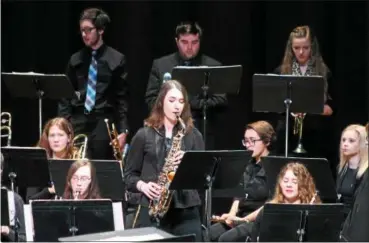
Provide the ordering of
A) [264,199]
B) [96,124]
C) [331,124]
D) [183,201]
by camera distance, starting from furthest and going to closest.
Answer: [331,124] → [96,124] → [264,199] → [183,201]

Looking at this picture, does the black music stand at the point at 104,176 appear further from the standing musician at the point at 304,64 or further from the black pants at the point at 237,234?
the standing musician at the point at 304,64

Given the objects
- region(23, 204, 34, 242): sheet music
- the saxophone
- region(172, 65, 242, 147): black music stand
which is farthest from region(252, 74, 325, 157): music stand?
region(23, 204, 34, 242): sheet music

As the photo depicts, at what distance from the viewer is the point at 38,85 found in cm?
765

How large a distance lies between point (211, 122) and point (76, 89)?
1.21 metres

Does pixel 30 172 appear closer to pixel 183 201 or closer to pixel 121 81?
pixel 183 201

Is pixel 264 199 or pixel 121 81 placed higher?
pixel 121 81

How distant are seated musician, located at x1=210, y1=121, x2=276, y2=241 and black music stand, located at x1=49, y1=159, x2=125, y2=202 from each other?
1.05 meters

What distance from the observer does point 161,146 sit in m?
6.06

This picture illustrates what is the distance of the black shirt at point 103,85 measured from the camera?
8.00 metres

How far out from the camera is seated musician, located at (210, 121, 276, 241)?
23.4 feet

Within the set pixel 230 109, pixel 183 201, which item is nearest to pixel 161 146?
pixel 183 201

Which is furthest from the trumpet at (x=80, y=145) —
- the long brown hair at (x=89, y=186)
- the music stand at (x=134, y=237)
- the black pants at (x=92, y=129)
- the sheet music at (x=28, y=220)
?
the music stand at (x=134, y=237)

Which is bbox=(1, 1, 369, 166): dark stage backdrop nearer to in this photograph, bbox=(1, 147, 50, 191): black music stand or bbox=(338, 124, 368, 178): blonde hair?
bbox=(338, 124, 368, 178): blonde hair

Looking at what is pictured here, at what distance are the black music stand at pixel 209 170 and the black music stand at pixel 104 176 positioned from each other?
734 millimetres
